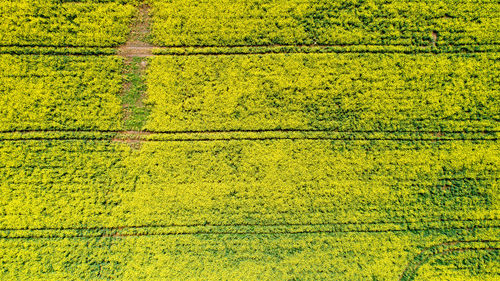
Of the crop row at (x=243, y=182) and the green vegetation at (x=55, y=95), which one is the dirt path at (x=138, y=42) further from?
the crop row at (x=243, y=182)

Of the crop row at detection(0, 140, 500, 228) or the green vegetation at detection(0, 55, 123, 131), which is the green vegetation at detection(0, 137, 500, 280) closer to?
the crop row at detection(0, 140, 500, 228)

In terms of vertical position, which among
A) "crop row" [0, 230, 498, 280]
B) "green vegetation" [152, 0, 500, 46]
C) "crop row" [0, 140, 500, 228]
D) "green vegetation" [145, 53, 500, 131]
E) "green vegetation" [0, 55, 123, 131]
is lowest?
"crop row" [0, 230, 498, 280]

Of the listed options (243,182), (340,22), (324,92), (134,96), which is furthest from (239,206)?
(340,22)

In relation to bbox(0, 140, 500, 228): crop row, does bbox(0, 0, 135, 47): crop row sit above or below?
above

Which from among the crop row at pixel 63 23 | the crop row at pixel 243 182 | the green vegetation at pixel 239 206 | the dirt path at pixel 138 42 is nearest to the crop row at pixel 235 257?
the green vegetation at pixel 239 206

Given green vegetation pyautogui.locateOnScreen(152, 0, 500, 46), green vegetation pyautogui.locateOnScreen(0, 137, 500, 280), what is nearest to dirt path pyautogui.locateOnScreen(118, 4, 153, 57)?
green vegetation pyautogui.locateOnScreen(152, 0, 500, 46)

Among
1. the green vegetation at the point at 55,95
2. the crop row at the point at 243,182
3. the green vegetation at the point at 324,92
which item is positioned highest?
the green vegetation at the point at 324,92

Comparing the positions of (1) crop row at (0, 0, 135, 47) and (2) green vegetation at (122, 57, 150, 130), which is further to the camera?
(2) green vegetation at (122, 57, 150, 130)
